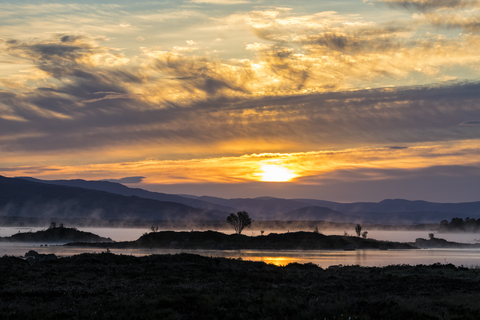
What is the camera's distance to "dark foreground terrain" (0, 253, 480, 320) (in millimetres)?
24625

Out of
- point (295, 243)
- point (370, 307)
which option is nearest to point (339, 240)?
point (295, 243)

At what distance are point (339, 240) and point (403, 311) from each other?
416 ft

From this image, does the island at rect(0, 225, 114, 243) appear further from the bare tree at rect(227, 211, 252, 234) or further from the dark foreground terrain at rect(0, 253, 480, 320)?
the dark foreground terrain at rect(0, 253, 480, 320)

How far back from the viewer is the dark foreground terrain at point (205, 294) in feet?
80.8

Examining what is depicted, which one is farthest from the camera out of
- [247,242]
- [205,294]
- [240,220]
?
[240,220]

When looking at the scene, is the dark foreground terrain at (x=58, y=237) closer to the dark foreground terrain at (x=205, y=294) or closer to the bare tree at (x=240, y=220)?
the bare tree at (x=240, y=220)

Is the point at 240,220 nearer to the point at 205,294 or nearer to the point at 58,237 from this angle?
the point at 58,237

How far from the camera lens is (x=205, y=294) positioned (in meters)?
31.9

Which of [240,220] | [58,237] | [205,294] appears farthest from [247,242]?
[205,294]

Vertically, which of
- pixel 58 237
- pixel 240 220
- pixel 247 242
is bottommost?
pixel 58 237

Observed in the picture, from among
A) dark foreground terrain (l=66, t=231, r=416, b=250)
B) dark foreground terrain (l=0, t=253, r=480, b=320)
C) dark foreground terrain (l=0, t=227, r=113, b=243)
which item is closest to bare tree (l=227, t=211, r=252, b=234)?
dark foreground terrain (l=66, t=231, r=416, b=250)

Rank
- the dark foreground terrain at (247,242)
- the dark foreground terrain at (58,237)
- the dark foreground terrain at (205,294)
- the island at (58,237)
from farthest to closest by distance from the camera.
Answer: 1. the dark foreground terrain at (58,237)
2. the island at (58,237)
3. the dark foreground terrain at (247,242)
4. the dark foreground terrain at (205,294)

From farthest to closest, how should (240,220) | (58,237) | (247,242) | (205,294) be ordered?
(240,220) → (58,237) → (247,242) → (205,294)

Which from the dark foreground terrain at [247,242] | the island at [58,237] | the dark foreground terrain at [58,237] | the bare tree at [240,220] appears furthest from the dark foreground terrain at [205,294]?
the dark foreground terrain at [58,237]
